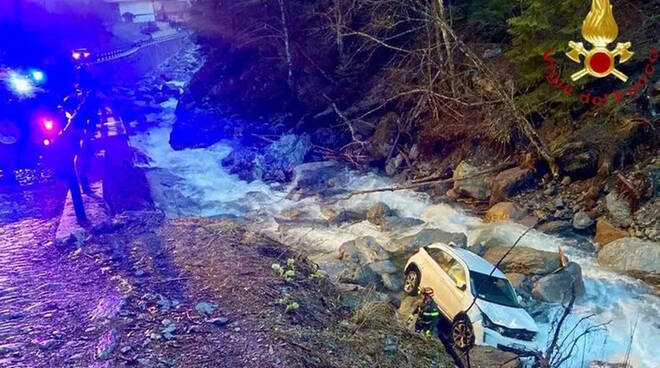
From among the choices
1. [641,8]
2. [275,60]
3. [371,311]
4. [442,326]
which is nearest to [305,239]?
[442,326]

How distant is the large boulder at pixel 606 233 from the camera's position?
10758 mm

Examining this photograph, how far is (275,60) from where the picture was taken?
23359mm

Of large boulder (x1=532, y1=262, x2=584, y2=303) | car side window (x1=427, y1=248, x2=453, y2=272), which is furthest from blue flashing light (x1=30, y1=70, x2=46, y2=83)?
large boulder (x1=532, y1=262, x2=584, y2=303)

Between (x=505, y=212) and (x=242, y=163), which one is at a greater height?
(x=242, y=163)

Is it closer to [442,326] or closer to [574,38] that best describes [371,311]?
[442,326]

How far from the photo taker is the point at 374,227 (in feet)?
44.3

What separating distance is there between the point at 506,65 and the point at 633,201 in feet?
20.6

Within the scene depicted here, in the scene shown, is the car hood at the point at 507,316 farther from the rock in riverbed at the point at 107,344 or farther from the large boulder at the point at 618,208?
the rock in riverbed at the point at 107,344

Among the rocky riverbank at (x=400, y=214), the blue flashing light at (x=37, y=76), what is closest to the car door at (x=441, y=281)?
the rocky riverbank at (x=400, y=214)

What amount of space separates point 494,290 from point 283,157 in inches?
485

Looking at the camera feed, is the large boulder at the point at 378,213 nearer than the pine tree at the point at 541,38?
No

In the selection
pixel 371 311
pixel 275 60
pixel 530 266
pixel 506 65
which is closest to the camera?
pixel 371 311

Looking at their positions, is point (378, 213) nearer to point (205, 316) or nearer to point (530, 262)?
point (530, 262)

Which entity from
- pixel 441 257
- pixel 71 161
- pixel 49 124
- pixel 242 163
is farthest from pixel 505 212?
pixel 49 124
